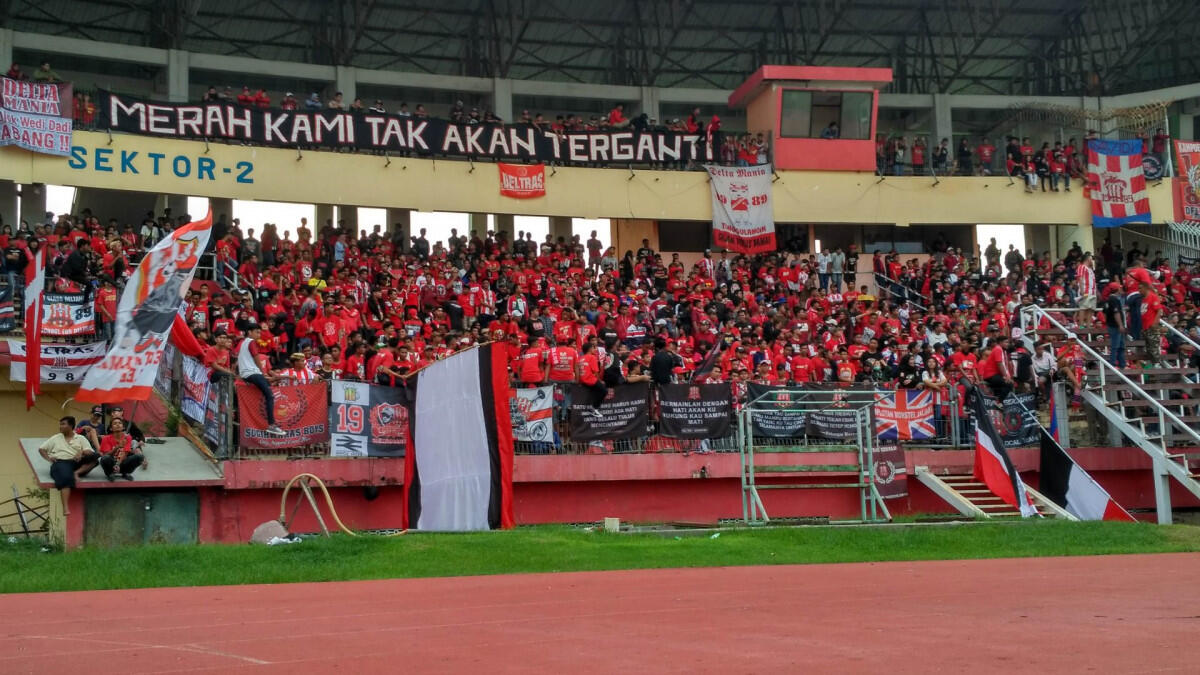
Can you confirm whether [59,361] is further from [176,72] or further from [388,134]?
[176,72]

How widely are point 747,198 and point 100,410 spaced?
21.1 meters

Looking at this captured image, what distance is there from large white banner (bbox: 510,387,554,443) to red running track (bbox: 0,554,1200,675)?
7.10 meters

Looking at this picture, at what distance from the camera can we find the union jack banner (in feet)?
73.9

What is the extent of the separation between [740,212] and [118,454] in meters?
21.7

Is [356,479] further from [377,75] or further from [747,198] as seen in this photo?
[377,75]

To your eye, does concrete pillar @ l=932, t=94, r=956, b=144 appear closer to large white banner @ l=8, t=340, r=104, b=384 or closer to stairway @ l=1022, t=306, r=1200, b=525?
stairway @ l=1022, t=306, r=1200, b=525

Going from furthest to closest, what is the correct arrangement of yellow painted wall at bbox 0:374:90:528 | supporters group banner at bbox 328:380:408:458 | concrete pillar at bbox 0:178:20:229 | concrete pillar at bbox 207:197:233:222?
concrete pillar at bbox 207:197:233:222, concrete pillar at bbox 0:178:20:229, yellow painted wall at bbox 0:374:90:528, supporters group banner at bbox 328:380:408:458

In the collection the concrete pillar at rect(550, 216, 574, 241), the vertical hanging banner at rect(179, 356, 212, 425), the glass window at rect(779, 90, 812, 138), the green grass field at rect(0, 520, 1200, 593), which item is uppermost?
the glass window at rect(779, 90, 812, 138)

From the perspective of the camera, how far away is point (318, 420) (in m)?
19.5

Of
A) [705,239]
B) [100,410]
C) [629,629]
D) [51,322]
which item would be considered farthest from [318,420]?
[705,239]

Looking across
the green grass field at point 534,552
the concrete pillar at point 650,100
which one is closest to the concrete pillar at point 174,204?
the concrete pillar at point 650,100

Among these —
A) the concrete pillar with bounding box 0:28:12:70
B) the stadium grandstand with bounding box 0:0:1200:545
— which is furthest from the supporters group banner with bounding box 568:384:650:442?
the concrete pillar with bounding box 0:28:12:70

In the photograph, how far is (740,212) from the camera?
36438mm

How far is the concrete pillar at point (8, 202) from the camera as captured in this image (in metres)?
31.2
